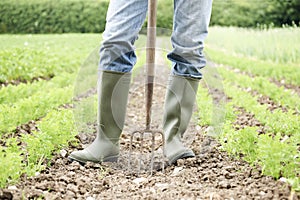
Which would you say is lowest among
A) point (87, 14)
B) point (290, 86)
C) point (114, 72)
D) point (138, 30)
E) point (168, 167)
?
point (290, 86)

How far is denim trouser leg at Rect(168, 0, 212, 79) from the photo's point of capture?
2840mm

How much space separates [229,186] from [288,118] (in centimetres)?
131

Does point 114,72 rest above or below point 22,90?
above

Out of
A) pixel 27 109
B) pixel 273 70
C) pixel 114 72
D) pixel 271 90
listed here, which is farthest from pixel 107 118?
pixel 273 70

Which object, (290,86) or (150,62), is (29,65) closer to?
(290,86)

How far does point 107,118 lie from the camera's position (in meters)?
2.95

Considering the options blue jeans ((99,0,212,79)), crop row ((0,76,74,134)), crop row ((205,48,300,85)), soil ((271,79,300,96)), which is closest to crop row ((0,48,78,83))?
crop row ((0,76,74,134))

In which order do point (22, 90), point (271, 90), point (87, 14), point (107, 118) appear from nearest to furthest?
point (107, 118)
point (22, 90)
point (271, 90)
point (87, 14)

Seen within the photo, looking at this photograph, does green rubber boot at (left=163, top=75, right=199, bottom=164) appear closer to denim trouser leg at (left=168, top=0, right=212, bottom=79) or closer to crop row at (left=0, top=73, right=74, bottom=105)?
denim trouser leg at (left=168, top=0, right=212, bottom=79)

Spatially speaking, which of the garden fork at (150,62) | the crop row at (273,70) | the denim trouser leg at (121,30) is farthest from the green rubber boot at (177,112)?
the crop row at (273,70)

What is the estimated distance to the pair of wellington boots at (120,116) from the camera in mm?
2930

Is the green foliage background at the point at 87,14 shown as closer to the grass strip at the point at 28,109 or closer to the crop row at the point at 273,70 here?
the crop row at the point at 273,70

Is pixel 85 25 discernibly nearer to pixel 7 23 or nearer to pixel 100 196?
pixel 7 23

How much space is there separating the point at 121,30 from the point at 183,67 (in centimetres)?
44
